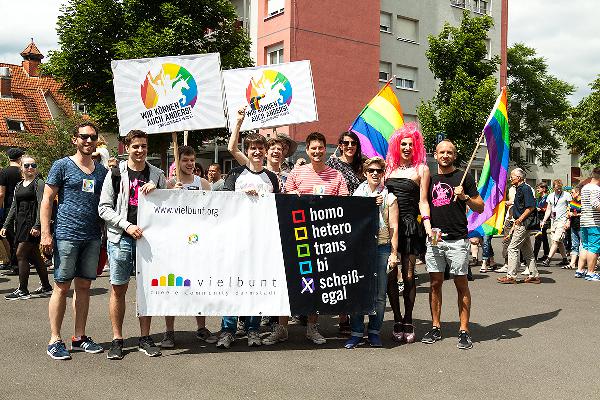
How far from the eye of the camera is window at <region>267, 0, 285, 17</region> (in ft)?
103

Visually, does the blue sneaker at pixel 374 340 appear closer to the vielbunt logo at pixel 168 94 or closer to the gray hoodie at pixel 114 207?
the gray hoodie at pixel 114 207

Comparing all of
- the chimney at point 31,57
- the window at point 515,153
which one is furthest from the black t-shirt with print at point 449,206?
the chimney at point 31,57

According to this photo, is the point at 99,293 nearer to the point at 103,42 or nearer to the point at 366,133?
the point at 366,133

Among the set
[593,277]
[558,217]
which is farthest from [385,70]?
[593,277]

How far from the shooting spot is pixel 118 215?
5656 mm

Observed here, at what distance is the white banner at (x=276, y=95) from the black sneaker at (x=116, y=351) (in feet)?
13.8

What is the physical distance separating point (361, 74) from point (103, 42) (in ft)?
45.7

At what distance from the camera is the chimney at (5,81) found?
169 feet

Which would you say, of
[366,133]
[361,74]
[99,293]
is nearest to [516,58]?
[361,74]

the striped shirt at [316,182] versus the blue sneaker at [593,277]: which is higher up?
the striped shirt at [316,182]

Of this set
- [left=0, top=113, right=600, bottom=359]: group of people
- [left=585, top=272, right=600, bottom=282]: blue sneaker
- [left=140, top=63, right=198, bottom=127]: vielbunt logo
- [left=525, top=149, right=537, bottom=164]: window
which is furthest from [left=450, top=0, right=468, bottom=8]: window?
[left=140, top=63, right=198, bottom=127]: vielbunt logo

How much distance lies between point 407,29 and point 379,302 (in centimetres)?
3237

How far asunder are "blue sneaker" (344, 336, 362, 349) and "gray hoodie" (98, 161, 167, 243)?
2.45m

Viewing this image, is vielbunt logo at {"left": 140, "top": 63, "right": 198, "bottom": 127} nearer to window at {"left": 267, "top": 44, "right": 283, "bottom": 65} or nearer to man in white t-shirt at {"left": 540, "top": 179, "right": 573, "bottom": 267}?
man in white t-shirt at {"left": 540, "top": 179, "right": 573, "bottom": 267}
